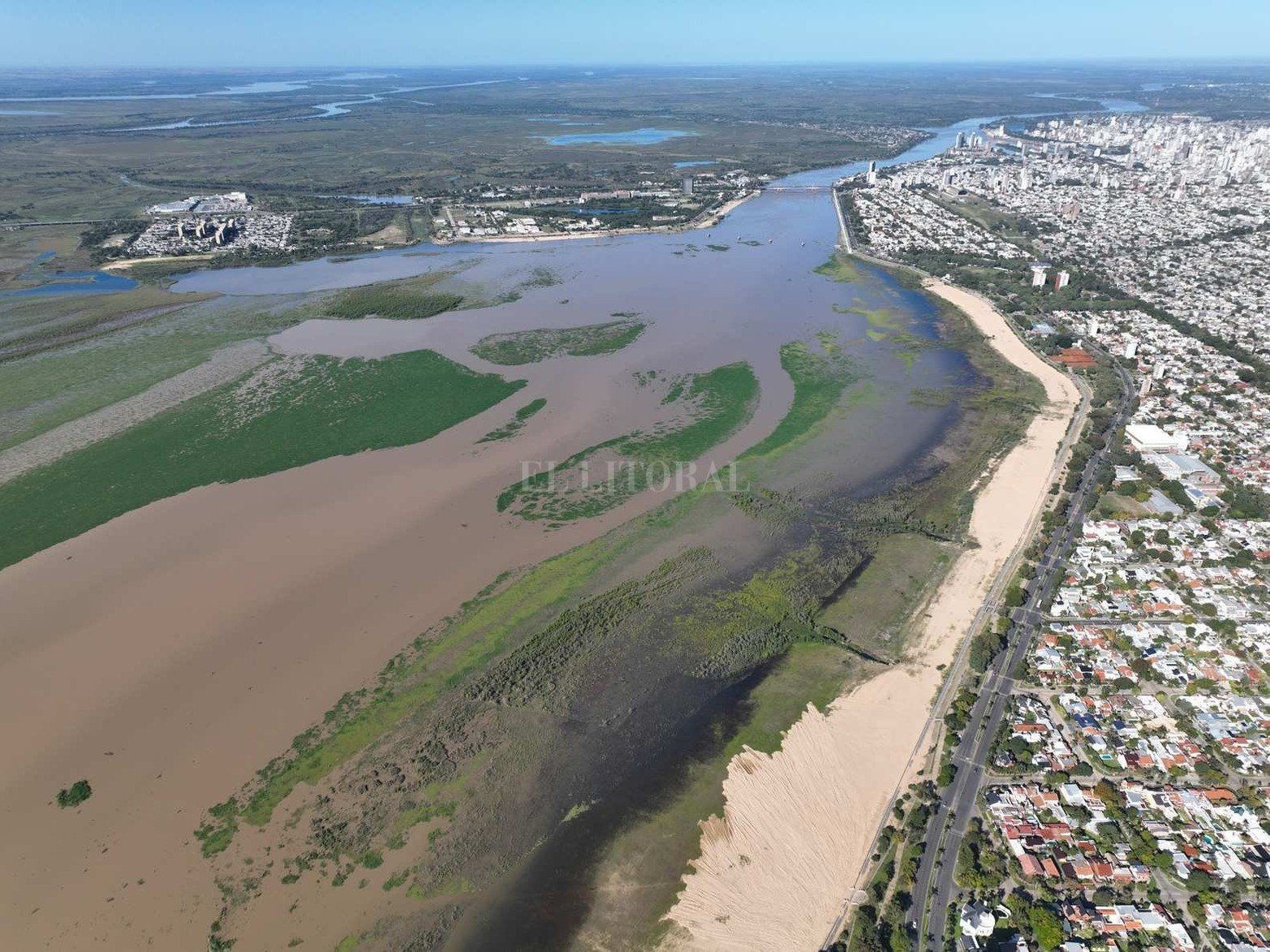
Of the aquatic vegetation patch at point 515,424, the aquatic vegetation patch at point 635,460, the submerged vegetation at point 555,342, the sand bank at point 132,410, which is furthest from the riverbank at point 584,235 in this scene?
the aquatic vegetation patch at point 635,460

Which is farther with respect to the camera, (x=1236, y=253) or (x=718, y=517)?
(x=1236, y=253)

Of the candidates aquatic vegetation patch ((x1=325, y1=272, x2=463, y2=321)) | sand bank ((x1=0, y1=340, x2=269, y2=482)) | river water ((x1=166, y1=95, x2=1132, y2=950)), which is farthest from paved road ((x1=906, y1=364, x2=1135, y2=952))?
aquatic vegetation patch ((x1=325, y1=272, x2=463, y2=321))

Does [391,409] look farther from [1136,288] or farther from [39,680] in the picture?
[1136,288]

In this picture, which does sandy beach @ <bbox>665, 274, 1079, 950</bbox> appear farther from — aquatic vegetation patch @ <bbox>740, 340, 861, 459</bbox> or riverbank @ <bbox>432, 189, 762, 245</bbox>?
riverbank @ <bbox>432, 189, 762, 245</bbox>

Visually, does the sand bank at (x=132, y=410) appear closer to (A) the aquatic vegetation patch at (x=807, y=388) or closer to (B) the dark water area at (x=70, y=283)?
(B) the dark water area at (x=70, y=283)

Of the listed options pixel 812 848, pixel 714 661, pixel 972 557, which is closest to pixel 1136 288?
pixel 972 557

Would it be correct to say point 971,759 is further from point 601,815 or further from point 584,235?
point 584,235
